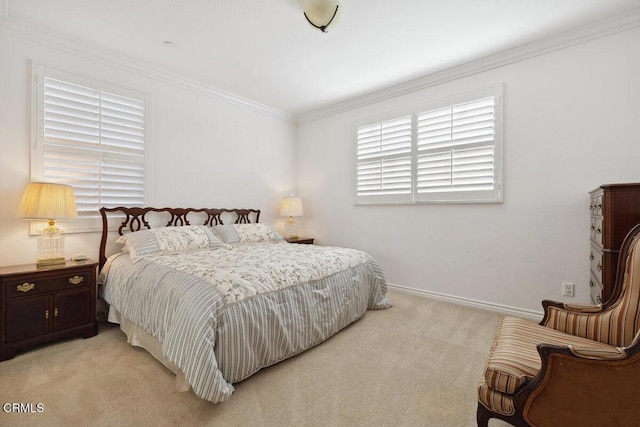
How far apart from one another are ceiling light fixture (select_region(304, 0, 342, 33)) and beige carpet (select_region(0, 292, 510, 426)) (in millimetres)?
2557

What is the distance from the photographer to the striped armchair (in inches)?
40.3

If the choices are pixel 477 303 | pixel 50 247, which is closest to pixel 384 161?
pixel 477 303

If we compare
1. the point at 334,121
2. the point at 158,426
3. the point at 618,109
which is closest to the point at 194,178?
the point at 334,121

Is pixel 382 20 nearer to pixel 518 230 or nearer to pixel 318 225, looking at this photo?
pixel 518 230

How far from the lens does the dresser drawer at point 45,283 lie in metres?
2.17

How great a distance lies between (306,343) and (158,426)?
1.03 m

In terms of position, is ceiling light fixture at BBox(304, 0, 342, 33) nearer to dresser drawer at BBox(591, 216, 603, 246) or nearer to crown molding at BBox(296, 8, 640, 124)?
crown molding at BBox(296, 8, 640, 124)

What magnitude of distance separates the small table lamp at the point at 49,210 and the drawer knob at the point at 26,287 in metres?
0.20

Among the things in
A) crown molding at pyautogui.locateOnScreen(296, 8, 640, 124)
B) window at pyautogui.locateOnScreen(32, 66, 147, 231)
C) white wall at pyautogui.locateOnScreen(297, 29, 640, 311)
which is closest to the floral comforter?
Answer: window at pyautogui.locateOnScreen(32, 66, 147, 231)

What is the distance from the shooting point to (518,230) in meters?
2.96

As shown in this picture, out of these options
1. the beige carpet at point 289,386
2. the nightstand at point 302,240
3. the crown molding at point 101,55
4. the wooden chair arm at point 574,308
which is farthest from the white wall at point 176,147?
the wooden chair arm at point 574,308

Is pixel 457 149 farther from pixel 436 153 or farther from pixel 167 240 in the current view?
pixel 167 240

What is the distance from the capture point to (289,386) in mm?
1808

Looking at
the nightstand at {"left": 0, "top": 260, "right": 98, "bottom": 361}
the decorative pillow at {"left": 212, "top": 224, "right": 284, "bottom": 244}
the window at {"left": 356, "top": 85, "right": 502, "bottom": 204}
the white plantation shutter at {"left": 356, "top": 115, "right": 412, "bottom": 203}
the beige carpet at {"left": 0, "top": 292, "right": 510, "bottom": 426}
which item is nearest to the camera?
the beige carpet at {"left": 0, "top": 292, "right": 510, "bottom": 426}
